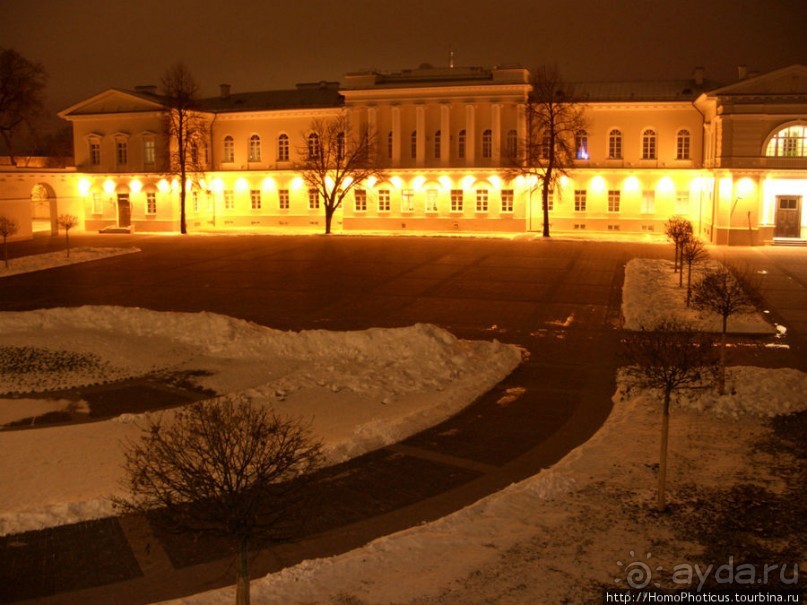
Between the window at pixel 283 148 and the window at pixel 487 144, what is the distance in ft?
46.2

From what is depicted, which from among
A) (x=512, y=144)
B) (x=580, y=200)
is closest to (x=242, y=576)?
(x=512, y=144)

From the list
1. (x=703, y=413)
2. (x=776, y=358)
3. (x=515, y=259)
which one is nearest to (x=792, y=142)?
(x=515, y=259)

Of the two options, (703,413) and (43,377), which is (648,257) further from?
(43,377)

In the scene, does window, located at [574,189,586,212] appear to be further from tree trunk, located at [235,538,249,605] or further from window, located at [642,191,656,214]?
tree trunk, located at [235,538,249,605]

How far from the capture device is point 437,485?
11.9 meters

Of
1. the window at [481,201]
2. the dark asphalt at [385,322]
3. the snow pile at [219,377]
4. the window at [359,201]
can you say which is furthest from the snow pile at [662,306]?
the window at [359,201]

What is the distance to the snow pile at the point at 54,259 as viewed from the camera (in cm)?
3662

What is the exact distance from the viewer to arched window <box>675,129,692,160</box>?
5050 centimetres

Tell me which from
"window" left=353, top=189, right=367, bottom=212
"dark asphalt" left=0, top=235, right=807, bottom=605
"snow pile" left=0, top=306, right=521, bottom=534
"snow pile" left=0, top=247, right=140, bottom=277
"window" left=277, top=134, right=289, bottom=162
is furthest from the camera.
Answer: "window" left=277, top=134, right=289, bottom=162

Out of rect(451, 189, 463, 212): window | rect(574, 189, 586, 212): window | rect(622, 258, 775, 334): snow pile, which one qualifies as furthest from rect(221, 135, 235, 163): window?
rect(622, 258, 775, 334): snow pile

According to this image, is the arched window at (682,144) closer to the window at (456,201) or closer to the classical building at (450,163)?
the classical building at (450,163)

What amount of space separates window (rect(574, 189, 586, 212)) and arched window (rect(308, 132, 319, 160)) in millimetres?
16904

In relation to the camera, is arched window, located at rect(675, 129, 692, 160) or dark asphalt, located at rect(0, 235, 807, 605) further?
arched window, located at rect(675, 129, 692, 160)

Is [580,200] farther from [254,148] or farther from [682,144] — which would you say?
[254,148]
